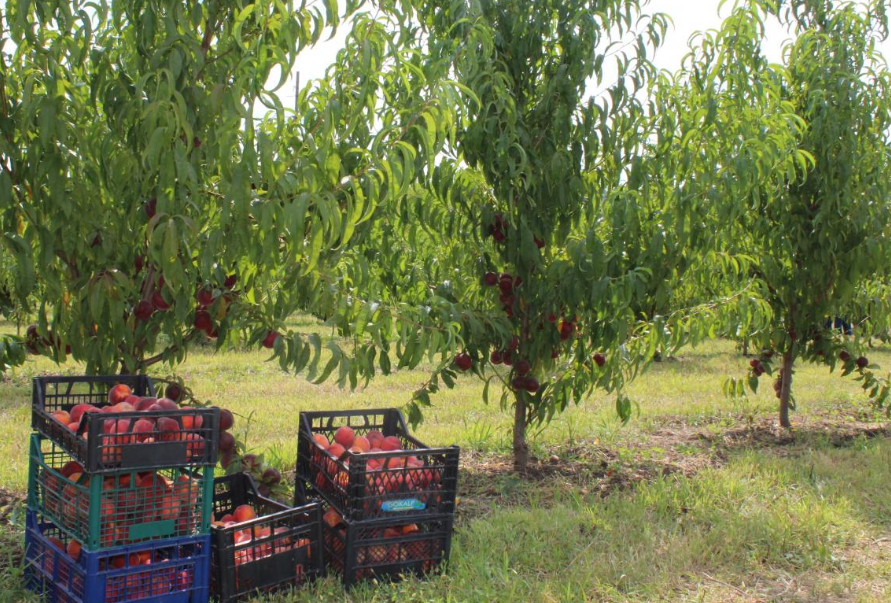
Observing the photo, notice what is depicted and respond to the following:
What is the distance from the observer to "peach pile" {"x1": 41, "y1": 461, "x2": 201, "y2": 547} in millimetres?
2756

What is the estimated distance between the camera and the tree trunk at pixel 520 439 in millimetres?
5258

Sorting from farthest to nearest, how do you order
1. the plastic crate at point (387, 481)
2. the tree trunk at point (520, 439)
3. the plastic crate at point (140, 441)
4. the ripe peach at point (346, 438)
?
1. the tree trunk at point (520, 439)
2. the ripe peach at point (346, 438)
3. the plastic crate at point (387, 481)
4. the plastic crate at point (140, 441)

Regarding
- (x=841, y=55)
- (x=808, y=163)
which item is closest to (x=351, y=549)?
(x=808, y=163)

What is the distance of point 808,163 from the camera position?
20.2ft

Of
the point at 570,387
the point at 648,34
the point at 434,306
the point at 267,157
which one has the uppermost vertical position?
the point at 648,34

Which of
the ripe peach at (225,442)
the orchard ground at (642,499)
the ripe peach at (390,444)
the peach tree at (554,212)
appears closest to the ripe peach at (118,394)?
the ripe peach at (225,442)

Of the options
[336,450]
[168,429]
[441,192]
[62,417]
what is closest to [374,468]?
[336,450]

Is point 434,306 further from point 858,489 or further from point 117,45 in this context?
point 858,489

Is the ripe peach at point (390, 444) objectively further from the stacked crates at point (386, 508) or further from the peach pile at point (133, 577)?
the peach pile at point (133, 577)

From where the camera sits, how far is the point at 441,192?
446 cm

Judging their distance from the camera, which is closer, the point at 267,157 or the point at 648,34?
the point at 267,157

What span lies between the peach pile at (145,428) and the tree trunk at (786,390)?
510 centimetres

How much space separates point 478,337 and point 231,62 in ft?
7.01

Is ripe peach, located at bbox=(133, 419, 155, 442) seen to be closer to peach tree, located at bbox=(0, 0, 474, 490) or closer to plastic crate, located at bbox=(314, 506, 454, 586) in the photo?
peach tree, located at bbox=(0, 0, 474, 490)
